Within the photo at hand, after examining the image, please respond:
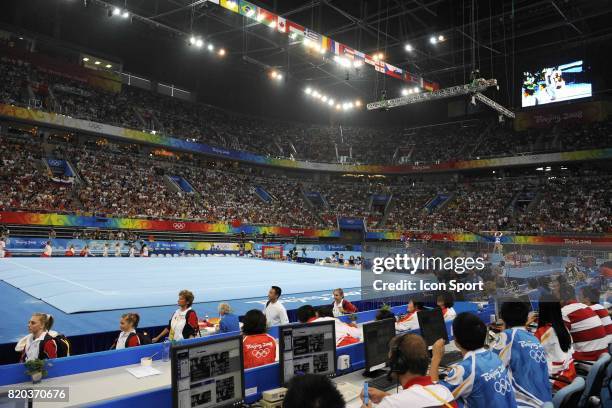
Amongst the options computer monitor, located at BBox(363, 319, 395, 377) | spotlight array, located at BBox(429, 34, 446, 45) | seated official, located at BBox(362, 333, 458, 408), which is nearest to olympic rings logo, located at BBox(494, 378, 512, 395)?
seated official, located at BBox(362, 333, 458, 408)

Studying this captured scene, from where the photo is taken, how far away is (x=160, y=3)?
3003 centimetres

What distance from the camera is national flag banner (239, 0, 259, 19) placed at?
57.9 feet

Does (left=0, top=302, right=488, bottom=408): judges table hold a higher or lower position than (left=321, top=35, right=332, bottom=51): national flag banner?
lower

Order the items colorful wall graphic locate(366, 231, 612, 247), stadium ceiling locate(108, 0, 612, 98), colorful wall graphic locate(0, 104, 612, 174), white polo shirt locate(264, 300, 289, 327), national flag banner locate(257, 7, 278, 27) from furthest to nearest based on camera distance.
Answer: colorful wall graphic locate(0, 104, 612, 174), colorful wall graphic locate(366, 231, 612, 247), stadium ceiling locate(108, 0, 612, 98), national flag banner locate(257, 7, 278, 27), white polo shirt locate(264, 300, 289, 327)

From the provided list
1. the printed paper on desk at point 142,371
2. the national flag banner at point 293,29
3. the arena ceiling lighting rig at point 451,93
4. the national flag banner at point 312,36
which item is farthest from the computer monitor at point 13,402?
the arena ceiling lighting rig at point 451,93

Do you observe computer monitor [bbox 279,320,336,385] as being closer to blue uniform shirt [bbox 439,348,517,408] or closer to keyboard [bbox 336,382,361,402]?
keyboard [bbox 336,382,361,402]

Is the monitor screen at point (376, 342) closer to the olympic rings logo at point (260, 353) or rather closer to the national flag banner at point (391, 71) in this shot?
the olympic rings logo at point (260, 353)

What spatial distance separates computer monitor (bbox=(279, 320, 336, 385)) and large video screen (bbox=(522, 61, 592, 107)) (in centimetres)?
4227

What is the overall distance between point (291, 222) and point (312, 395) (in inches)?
1712

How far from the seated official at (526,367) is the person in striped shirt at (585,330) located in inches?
79.1

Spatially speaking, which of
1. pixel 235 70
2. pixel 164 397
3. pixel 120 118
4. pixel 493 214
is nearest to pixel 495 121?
pixel 493 214

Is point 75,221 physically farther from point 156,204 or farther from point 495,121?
point 495,121

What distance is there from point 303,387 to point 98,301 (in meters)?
12.2

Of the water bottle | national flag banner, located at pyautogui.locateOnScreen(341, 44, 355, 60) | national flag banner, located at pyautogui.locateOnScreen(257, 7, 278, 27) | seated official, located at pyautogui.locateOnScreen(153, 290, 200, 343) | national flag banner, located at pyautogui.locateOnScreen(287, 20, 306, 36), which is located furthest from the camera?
national flag banner, located at pyautogui.locateOnScreen(341, 44, 355, 60)
